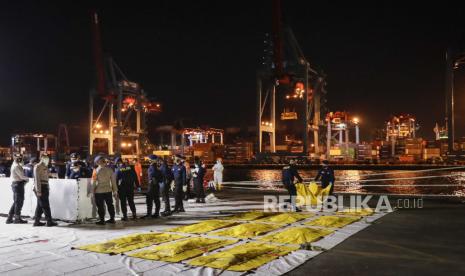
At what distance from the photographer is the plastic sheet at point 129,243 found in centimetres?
741

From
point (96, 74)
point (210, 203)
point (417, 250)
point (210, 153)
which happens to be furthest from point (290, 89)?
point (417, 250)

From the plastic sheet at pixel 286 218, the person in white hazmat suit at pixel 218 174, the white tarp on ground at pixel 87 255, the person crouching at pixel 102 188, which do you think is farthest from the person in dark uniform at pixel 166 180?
the person in white hazmat suit at pixel 218 174

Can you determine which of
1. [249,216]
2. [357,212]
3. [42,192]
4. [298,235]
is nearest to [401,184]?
[357,212]

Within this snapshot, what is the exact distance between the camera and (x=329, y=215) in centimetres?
1170

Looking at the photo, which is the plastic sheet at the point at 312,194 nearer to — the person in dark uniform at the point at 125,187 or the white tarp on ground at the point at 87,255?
the white tarp on ground at the point at 87,255

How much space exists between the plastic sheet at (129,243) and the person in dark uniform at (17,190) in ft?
13.3

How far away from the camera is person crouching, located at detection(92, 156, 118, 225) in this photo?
10.4m

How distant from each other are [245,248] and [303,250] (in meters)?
1.02

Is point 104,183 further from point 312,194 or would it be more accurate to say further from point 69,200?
point 312,194

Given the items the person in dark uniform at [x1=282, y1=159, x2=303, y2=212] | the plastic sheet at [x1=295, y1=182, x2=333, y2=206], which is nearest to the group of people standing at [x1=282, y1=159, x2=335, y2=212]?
the person in dark uniform at [x1=282, y1=159, x2=303, y2=212]

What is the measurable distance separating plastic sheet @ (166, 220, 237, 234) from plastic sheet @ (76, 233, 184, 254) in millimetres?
655

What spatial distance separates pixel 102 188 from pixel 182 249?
4.05m

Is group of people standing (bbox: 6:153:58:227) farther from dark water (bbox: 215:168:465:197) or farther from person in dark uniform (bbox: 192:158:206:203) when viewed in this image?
dark water (bbox: 215:168:465:197)

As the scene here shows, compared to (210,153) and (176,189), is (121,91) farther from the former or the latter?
(176,189)
